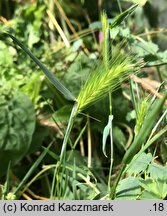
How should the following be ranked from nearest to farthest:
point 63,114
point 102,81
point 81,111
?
point 102,81, point 81,111, point 63,114

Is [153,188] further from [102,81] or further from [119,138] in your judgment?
[119,138]

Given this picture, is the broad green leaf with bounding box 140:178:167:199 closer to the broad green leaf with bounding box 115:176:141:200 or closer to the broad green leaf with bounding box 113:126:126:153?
the broad green leaf with bounding box 115:176:141:200

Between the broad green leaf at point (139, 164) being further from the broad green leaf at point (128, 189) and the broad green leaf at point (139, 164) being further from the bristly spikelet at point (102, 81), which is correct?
the bristly spikelet at point (102, 81)

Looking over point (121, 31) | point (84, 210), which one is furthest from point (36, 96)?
point (84, 210)

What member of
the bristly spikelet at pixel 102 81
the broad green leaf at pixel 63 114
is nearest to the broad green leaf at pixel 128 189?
the bristly spikelet at pixel 102 81

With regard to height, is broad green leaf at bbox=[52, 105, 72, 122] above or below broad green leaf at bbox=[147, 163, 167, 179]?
above

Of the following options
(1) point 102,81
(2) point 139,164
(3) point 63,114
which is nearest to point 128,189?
(2) point 139,164

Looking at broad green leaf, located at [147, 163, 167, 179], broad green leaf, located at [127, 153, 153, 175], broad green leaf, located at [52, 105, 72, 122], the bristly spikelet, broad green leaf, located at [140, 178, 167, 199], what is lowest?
broad green leaf, located at [140, 178, 167, 199]

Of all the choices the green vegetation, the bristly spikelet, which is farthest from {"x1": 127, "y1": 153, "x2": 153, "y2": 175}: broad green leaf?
the bristly spikelet
